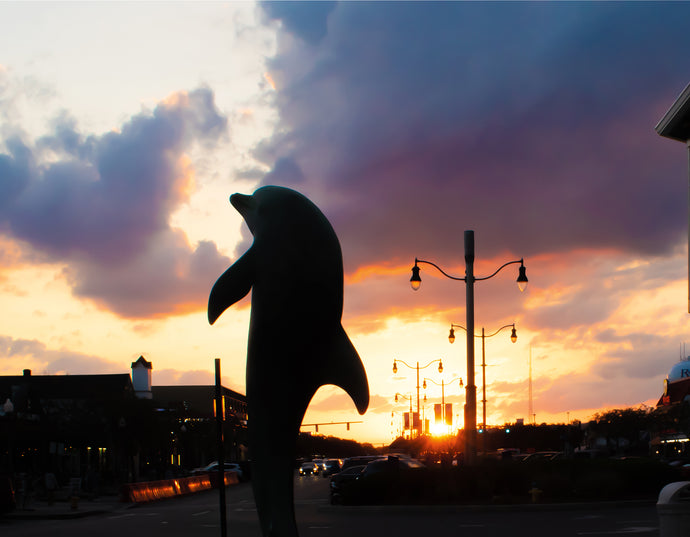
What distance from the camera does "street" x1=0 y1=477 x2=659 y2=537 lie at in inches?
659

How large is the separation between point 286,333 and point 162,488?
31.7 m

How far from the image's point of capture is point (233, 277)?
25.7ft

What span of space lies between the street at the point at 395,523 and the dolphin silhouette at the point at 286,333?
353 inches

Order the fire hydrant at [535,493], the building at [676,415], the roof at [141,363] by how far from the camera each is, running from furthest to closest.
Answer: the roof at [141,363], the building at [676,415], the fire hydrant at [535,493]

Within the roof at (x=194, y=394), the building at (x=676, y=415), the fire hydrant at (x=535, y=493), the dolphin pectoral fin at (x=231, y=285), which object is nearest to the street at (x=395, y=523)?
the fire hydrant at (x=535, y=493)

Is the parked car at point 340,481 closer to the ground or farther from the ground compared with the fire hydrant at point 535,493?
closer to the ground

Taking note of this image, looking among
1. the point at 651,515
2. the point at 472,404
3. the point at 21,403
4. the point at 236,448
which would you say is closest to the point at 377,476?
the point at 472,404

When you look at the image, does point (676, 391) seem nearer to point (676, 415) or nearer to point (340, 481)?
point (676, 415)

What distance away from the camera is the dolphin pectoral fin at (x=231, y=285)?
7.85 meters

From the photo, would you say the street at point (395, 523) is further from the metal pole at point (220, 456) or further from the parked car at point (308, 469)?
the parked car at point (308, 469)

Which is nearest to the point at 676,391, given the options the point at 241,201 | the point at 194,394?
the point at 194,394

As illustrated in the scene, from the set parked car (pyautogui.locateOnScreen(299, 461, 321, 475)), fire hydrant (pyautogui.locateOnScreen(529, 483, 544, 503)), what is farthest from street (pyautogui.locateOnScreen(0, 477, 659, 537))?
parked car (pyautogui.locateOnScreen(299, 461, 321, 475))

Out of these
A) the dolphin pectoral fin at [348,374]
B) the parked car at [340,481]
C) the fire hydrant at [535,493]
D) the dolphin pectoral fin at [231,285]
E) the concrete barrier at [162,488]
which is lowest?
the concrete barrier at [162,488]

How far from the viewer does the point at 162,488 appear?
122 feet
